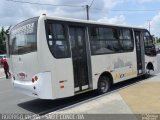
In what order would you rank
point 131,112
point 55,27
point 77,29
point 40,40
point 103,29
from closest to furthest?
1. point 131,112
2. point 40,40
3. point 55,27
4. point 77,29
5. point 103,29

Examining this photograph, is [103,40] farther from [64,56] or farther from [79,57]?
[64,56]

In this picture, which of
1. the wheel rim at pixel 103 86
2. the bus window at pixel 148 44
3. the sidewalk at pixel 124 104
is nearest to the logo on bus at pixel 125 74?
the wheel rim at pixel 103 86

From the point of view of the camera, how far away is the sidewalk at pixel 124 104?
7.41 metres

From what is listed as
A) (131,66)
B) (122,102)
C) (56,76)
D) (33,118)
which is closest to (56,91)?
(56,76)

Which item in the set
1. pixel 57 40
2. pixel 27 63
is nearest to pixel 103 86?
pixel 57 40

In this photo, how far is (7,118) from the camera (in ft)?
25.0

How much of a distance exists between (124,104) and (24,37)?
3.86 metres

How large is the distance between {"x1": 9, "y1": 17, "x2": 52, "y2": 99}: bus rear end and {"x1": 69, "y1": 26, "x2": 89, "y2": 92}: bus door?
136 cm

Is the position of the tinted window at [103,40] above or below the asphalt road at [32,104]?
above

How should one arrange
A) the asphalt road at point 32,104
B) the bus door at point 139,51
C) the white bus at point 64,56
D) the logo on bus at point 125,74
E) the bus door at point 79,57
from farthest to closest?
the bus door at point 139,51
the logo on bus at point 125,74
the bus door at point 79,57
the asphalt road at point 32,104
the white bus at point 64,56

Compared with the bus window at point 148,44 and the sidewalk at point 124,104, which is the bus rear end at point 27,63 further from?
the bus window at point 148,44

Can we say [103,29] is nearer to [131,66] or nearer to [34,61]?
[131,66]

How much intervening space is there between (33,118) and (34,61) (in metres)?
1.71

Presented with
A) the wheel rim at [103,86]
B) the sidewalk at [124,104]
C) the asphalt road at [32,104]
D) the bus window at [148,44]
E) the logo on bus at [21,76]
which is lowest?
the asphalt road at [32,104]
